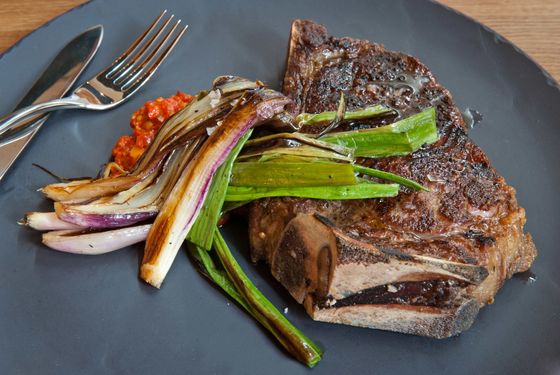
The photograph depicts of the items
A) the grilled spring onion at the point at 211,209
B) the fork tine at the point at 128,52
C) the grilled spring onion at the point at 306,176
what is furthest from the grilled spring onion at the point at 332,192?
the fork tine at the point at 128,52

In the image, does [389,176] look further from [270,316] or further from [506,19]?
[506,19]

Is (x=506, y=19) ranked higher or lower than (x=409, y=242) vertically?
higher

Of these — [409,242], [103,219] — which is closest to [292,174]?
[409,242]

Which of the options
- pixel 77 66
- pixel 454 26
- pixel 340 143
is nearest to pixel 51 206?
pixel 77 66

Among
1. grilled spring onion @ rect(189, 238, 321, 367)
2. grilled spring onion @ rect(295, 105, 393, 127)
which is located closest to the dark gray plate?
grilled spring onion @ rect(189, 238, 321, 367)

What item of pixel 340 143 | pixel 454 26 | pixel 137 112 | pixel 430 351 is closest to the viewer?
pixel 430 351

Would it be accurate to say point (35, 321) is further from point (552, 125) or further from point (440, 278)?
point (552, 125)

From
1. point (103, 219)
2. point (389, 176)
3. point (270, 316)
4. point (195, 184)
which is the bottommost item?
point (270, 316)

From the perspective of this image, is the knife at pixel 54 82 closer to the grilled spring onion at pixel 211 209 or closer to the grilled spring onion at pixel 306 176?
the grilled spring onion at pixel 211 209
